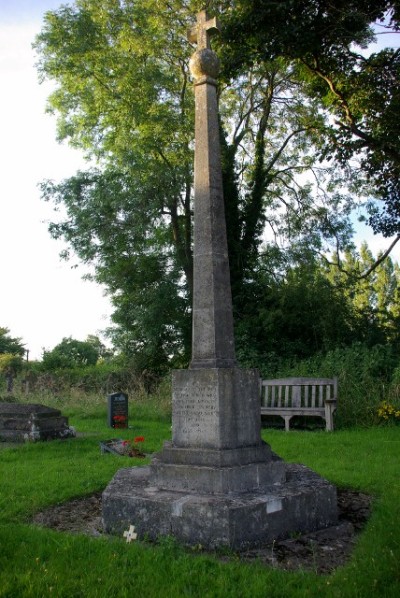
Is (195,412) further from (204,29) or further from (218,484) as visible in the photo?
(204,29)

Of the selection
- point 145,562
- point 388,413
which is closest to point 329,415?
point 388,413

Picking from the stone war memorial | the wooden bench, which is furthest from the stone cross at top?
the wooden bench

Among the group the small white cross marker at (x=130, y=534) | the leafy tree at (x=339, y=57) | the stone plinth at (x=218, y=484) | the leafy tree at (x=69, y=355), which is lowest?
the small white cross marker at (x=130, y=534)

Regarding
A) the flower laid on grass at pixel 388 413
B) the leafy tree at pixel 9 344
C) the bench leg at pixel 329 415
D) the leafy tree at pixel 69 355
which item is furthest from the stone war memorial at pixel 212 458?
the leafy tree at pixel 9 344

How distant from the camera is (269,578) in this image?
3510 millimetres

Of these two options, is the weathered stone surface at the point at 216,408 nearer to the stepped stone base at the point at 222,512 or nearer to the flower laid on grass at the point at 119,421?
the stepped stone base at the point at 222,512

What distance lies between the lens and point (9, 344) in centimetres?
4238

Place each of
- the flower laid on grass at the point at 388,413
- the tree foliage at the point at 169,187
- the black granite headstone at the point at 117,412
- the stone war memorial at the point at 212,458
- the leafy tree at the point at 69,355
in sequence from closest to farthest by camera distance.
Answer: the stone war memorial at the point at 212,458 → the flower laid on grass at the point at 388,413 → the black granite headstone at the point at 117,412 → the tree foliage at the point at 169,187 → the leafy tree at the point at 69,355

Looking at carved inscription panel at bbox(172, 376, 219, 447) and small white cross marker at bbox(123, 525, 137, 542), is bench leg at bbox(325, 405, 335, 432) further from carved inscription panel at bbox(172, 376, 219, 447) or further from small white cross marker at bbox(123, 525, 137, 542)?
small white cross marker at bbox(123, 525, 137, 542)

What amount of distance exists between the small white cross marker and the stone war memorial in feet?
0.33

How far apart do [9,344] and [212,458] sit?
40.5 meters

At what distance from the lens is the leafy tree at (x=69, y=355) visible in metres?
28.3

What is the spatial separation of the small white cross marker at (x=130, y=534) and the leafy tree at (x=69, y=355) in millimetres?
24211

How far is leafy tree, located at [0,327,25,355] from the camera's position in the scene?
137 feet
